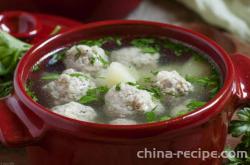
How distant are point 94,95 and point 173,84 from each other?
15cm

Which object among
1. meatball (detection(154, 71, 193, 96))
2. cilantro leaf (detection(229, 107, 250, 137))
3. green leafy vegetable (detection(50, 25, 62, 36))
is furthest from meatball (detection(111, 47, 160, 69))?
green leafy vegetable (detection(50, 25, 62, 36))

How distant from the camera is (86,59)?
1007mm

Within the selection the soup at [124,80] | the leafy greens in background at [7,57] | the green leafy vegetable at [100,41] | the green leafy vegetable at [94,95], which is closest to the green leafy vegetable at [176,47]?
the soup at [124,80]

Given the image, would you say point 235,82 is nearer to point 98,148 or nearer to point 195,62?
point 195,62

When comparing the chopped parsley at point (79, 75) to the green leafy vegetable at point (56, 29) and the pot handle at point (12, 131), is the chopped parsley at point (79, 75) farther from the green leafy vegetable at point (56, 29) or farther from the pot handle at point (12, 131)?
the green leafy vegetable at point (56, 29)

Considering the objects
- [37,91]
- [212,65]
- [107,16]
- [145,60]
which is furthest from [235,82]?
[107,16]

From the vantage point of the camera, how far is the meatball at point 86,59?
3.29ft

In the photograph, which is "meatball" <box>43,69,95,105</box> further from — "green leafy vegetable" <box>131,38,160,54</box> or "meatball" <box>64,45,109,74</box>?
"green leafy vegetable" <box>131,38,160,54</box>

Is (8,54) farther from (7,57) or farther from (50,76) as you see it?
(50,76)

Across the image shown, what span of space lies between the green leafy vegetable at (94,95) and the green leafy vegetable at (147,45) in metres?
0.17

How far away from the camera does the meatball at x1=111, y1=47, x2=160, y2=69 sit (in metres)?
1.04

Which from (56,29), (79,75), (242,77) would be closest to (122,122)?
(79,75)

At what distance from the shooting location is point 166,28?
107 centimetres

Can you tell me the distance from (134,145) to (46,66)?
1.08 ft
